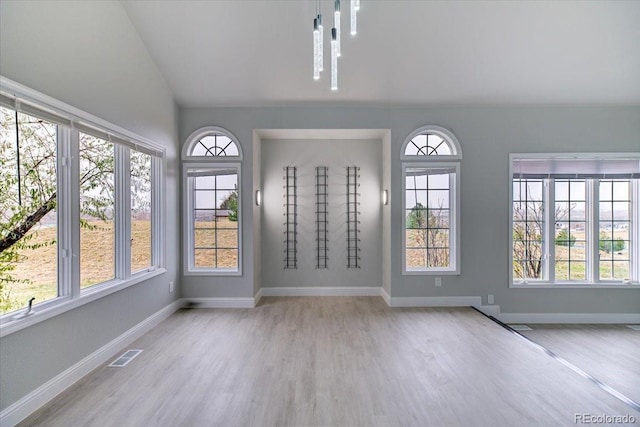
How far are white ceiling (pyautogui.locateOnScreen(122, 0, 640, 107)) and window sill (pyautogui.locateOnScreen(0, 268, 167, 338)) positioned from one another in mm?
2640

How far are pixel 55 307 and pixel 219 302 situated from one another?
7.44ft

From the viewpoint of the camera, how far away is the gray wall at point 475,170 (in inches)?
179

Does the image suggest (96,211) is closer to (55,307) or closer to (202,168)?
(55,307)

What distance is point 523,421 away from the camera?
83.3 inches

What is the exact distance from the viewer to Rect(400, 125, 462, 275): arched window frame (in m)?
4.57

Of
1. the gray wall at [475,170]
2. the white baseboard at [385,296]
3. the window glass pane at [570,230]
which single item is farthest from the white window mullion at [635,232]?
the white baseboard at [385,296]

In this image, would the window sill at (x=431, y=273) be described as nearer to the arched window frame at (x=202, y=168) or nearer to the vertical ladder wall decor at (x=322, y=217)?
the vertical ladder wall decor at (x=322, y=217)

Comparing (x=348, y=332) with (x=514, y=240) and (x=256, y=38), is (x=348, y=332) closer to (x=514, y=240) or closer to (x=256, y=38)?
(x=514, y=240)

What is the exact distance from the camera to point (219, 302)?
454 cm

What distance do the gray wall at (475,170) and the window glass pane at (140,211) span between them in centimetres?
89

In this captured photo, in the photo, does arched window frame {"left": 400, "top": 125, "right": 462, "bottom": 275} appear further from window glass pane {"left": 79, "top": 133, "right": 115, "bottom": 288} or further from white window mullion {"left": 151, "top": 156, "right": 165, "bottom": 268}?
window glass pane {"left": 79, "top": 133, "right": 115, "bottom": 288}

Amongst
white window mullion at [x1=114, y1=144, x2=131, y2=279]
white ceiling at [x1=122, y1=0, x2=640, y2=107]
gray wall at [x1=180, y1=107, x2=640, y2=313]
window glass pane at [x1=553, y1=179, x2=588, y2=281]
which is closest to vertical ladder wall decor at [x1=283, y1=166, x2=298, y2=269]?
gray wall at [x1=180, y1=107, x2=640, y2=313]

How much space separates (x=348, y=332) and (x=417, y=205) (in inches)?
A: 87.3

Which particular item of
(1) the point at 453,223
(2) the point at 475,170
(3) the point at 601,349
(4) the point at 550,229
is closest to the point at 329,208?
(1) the point at 453,223
